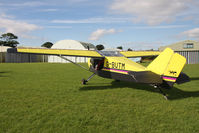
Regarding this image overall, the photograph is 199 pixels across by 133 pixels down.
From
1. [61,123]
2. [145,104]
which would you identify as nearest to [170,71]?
[145,104]

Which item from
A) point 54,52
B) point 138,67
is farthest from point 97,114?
point 54,52

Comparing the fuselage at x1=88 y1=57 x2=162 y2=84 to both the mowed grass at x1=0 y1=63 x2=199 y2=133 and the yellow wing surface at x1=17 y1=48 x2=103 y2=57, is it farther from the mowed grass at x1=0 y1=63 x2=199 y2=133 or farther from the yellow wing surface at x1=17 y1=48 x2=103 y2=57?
the mowed grass at x1=0 y1=63 x2=199 y2=133

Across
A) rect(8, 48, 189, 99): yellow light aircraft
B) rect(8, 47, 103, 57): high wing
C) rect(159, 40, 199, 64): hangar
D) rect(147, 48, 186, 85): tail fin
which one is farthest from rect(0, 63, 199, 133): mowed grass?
rect(159, 40, 199, 64): hangar

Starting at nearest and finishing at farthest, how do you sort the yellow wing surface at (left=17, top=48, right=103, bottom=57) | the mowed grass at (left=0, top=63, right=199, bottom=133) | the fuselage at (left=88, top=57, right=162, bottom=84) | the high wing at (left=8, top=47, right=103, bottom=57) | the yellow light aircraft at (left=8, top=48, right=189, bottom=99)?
the mowed grass at (left=0, top=63, right=199, bottom=133)
the yellow light aircraft at (left=8, top=48, right=189, bottom=99)
the fuselage at (left=88, top=57, right=162, bottom=84)
the high wing at (left=8, top=47, right=103, bottom=57)
the yellow wing surface at (left=17, top=48, right=103, bottom=57)

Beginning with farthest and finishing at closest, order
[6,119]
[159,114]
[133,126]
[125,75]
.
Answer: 1. [125,75]
2. [159,114]
3. [6,119]
4. [133,126]

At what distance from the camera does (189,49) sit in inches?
1667

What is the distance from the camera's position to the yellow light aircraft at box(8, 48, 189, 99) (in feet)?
19.6

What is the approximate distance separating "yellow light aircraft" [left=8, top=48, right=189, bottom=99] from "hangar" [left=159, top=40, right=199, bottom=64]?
3402cm

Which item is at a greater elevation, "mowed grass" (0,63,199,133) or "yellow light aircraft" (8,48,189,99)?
"yellow light aircraft" (8,48,189,99)

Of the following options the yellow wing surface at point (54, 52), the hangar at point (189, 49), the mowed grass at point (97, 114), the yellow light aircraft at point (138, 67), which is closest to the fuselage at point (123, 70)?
the yellow light aircraft at point (138, 67)

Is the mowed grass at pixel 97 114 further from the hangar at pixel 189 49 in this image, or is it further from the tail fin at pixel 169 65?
the hangar at pixel 189 49

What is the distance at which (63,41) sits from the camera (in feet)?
167

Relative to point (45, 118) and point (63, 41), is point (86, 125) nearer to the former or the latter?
point (45, 118)

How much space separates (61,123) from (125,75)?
15.1 ft
